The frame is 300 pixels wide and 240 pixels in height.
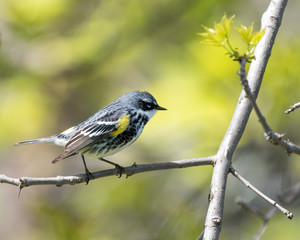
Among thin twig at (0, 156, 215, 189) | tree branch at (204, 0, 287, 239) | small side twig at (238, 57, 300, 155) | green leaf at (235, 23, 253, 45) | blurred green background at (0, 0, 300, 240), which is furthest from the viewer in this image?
blurred green background at (0, 0, 300, 240)

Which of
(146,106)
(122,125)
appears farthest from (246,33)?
(146,106)

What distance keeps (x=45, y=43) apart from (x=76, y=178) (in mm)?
2785

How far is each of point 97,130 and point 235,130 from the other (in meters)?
1.69

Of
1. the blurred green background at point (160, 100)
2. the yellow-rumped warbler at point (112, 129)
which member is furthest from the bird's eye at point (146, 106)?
the blurred green background at point (160, 100)

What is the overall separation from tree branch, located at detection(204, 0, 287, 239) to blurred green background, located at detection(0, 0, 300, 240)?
4.12 ft

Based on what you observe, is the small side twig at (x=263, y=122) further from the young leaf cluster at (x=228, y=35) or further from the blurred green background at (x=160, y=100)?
the blurred green background at (x=160, y=100)

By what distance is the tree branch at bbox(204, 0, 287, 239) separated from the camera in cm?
247

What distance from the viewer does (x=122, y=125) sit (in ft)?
13.7

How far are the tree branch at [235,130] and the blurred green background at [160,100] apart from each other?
1256 mm

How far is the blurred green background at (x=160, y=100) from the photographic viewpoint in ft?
14.3

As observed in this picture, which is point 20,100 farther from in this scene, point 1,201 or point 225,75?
point 225,75

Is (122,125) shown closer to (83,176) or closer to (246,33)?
(83,176)

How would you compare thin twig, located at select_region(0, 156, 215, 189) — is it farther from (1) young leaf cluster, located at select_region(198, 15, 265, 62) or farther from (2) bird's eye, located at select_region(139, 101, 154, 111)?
(2) bird's eye, located at select_region(139, 101, 154, 111)

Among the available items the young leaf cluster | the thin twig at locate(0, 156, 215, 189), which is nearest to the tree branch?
the thin twig at locate(0, 156, 215, 189)
